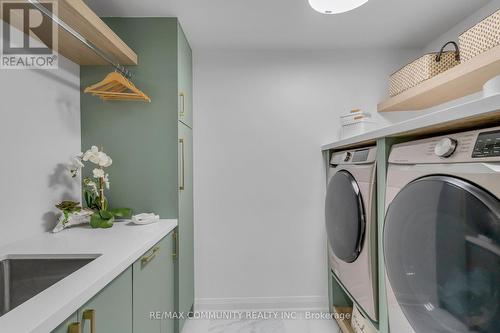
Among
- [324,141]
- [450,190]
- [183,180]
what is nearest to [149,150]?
[183,180]

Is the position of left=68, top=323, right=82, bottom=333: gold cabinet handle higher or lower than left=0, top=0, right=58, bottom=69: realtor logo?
lower

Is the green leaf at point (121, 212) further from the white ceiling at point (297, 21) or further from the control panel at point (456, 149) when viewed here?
the control panel at point (456, 149)

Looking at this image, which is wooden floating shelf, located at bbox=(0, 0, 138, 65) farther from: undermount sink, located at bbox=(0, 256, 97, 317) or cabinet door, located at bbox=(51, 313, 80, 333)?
cabinet door, located at bbox=(51, 313, 80, 333)

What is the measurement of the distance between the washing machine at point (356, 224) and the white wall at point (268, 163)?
47cm

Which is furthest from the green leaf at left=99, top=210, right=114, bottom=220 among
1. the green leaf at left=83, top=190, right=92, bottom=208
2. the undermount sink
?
the undermount sink

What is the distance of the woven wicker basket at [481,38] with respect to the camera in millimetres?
1334

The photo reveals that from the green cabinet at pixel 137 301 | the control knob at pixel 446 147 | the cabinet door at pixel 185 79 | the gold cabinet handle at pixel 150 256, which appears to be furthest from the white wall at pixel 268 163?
the control knob at pixel 446 147

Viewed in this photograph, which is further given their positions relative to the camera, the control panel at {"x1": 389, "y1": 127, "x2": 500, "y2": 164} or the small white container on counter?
the small white container on counter

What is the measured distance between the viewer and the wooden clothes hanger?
5.13 feet

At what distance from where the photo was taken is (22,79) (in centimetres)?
141

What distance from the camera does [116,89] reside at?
1.74 m

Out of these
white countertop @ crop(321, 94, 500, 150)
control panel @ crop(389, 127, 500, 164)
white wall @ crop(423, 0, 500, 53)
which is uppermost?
white wall @ crop(423, 0, 500, 53)

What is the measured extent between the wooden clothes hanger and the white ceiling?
535 mm

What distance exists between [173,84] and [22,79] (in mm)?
829
